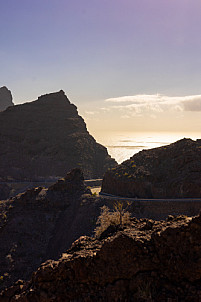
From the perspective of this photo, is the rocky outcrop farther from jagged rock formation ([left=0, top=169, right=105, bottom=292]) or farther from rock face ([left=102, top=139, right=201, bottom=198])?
rock face ([left=102, top=139, right=201, bottom=198])

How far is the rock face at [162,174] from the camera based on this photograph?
149 feet

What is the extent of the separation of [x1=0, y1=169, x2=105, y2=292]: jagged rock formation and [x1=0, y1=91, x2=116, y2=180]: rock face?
43942 mm

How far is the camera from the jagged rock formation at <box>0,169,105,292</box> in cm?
3762

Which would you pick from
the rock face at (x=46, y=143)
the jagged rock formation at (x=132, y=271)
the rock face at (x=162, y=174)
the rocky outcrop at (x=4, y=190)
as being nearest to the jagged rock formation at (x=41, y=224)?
the rock face at (x=162, y=174)

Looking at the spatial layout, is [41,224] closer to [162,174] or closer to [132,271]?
[162,174]

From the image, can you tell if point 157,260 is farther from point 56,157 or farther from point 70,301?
point 56,157

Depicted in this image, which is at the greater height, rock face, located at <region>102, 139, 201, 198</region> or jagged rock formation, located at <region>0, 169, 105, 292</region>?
rock face, located at <region>102, 139, 201, 198</region>

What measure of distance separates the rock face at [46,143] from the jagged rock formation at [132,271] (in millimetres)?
87429

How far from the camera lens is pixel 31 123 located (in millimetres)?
122188

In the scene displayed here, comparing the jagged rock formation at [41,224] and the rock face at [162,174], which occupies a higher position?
the rock face at [162,174]

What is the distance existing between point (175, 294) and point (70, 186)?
4918cm

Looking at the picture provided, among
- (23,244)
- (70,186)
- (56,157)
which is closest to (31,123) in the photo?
(56,157)

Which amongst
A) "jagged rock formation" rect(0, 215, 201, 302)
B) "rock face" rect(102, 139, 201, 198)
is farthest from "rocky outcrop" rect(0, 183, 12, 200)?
"jagged rock formation" rect(0, 215, 201, 302)

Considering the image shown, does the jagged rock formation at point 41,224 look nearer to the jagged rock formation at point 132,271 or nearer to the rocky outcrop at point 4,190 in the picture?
the jagged rock formation at point 132,271
